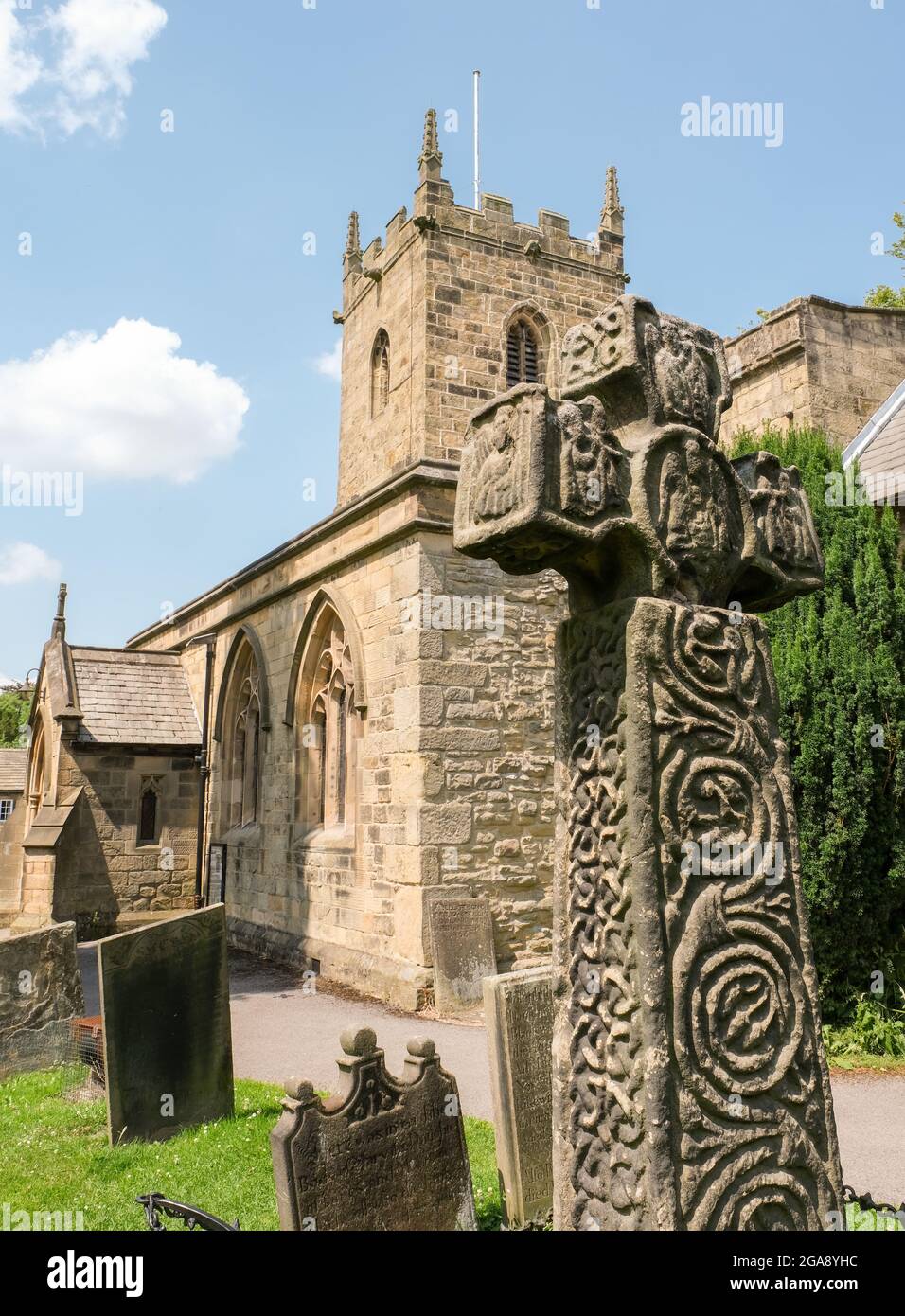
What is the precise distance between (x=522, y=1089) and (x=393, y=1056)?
122 inches

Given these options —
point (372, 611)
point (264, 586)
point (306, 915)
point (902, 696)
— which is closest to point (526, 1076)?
point (902, 696)

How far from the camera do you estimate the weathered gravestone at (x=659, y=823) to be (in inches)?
93.5

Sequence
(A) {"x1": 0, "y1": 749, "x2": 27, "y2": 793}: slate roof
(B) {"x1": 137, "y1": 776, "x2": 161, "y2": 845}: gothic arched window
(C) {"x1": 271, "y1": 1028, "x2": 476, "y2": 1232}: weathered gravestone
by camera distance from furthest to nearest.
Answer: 1. (A) {"x1": 0, "y1": 749, "x2": 27, "y2": 793}: slate roof
2. (B) {"x1": 137, "y1": 776, "x2": 161, "y2": 845}: gothic arched window
3. (C) {"x1": 271, "y1": 1028, "x2": 476, "y2": 1232}: weathered gravestone

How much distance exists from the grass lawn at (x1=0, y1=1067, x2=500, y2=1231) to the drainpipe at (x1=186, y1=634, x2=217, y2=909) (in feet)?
31.4

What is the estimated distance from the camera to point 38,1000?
750 cm

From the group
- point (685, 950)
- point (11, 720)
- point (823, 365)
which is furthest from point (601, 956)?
point (11, 720)

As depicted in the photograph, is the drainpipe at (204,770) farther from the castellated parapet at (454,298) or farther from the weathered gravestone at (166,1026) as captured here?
the weathered gravestone at (166,1026)

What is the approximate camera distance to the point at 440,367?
20.3 metres

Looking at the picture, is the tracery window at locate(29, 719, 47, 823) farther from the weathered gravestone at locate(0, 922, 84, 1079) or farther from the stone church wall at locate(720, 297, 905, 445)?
the stone church wall at locate(720, 297, 905, 445)

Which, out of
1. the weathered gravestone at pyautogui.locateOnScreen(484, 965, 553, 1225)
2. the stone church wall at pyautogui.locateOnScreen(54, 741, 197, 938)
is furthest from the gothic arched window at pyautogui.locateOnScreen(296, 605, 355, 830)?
the weathered gravestone at pyautogui.locateOnScreen(484, 965, 553, 1225)

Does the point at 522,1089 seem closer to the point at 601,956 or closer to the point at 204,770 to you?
the point at 601,956

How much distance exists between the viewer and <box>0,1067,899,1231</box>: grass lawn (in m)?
4.40

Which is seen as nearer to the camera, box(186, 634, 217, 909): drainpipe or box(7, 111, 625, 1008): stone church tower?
box(7, 111, 625, 1008): stone church tower

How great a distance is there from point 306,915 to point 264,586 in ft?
15.9
